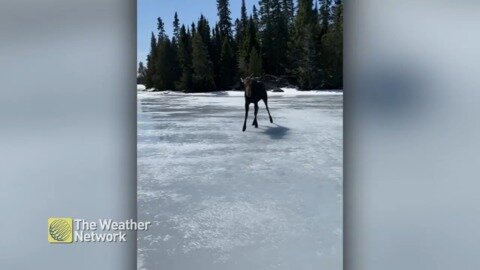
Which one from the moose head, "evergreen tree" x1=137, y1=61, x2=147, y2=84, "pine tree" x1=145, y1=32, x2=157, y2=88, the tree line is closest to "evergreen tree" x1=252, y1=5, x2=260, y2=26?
the tree line

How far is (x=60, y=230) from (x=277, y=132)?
1.26 metres

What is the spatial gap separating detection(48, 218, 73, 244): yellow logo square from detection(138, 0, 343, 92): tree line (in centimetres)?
84

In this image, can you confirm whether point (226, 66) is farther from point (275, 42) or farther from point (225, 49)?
point (275, 42)

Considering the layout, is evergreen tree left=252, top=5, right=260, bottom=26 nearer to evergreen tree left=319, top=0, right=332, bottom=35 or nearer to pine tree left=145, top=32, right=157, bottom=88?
evergreen tree left=319, top=0, right=332, bottom=35

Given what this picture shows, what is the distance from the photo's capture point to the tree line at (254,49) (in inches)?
93.0

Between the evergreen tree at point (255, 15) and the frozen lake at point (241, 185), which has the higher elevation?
the evergreen tree at point (255, 15)

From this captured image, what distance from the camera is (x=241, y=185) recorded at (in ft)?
7.88

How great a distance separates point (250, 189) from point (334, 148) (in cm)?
49

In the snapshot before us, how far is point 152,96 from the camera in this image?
242 cm

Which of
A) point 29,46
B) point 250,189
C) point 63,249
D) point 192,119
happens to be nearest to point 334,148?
point 250,189

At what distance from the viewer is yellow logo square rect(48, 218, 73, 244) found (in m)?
2.36

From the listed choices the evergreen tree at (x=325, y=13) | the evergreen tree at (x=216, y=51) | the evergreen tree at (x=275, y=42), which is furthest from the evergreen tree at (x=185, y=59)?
the evergreen tree at (x=325, y=13)

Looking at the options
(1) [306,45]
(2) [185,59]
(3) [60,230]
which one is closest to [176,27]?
(2) [185,59]

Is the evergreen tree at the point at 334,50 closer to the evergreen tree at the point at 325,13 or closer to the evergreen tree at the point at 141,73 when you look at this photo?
the evergreen tree at the point at 325,13
